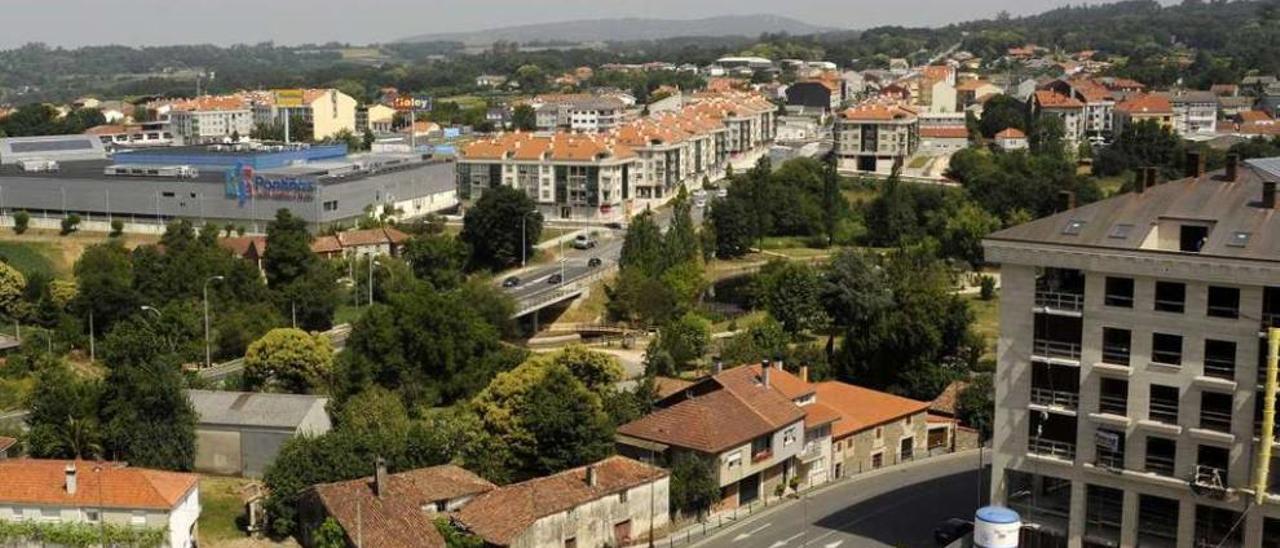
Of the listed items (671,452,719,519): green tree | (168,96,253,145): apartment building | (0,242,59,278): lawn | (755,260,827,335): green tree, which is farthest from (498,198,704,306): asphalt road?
(168,96,253,145): apartment building

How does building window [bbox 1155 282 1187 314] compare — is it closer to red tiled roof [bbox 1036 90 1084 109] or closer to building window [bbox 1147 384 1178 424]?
building window [bbox 1147 384 1178 424]

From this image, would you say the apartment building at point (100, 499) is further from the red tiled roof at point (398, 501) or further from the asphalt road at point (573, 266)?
the asphalt road at point (573, 266)

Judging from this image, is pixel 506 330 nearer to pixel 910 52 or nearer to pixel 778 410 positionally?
pixel 778 410

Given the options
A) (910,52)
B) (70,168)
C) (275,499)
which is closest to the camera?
(275,499)

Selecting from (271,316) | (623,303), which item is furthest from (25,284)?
(623,303)

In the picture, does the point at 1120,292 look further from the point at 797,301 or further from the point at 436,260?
the point at 436,260

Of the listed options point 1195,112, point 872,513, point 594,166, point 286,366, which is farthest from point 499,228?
point 1195,112
